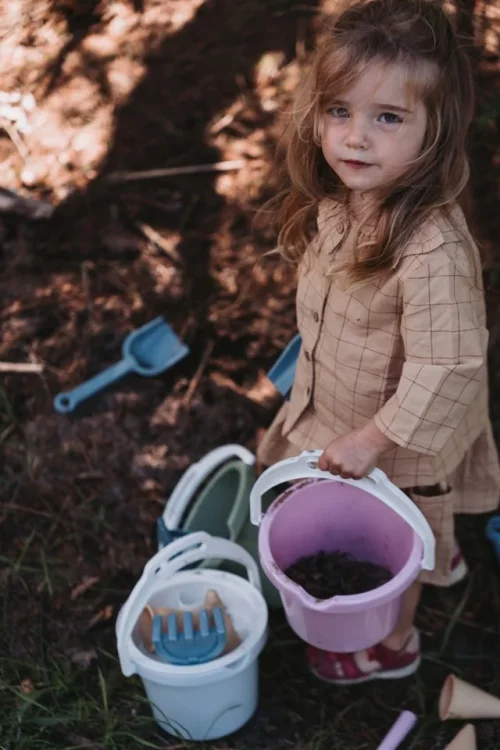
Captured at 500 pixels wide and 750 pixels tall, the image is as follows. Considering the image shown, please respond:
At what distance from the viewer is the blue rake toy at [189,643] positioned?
178cm

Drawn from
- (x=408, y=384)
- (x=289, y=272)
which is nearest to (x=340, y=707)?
(x=408, y=384)

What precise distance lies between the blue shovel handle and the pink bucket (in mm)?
852

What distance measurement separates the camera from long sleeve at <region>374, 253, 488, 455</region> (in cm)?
147

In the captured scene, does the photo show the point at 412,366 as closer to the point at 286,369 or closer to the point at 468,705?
the point at 286,369

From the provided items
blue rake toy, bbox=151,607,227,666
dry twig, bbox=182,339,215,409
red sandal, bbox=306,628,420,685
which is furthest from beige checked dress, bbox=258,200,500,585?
dry twig, bbox=182,339,215,409

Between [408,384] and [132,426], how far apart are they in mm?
1178

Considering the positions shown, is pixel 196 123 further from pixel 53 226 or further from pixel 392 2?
pixel 392 2

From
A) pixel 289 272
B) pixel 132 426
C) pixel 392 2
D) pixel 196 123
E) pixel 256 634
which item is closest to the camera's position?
pixel 392 2

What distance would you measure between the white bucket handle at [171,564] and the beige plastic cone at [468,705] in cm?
48

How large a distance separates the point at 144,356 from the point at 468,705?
4.38ft

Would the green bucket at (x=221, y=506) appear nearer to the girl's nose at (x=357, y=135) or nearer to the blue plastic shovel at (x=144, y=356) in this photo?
the blue plastic shovel at (x=144, y=356)

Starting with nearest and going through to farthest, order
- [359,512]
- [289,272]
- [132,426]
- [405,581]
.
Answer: [405,581] < [359,512] < [132,426] < [289,272]

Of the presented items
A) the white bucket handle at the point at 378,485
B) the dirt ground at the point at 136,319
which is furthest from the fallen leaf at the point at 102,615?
the white bucket handle at the point at 378,485

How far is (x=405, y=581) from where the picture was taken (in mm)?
1664
